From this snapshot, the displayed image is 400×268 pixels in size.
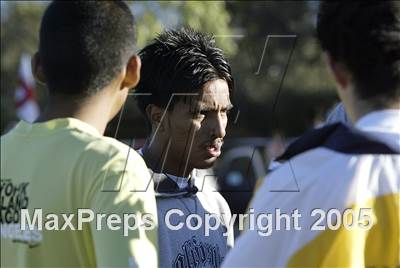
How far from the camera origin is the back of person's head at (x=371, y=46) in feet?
7.72

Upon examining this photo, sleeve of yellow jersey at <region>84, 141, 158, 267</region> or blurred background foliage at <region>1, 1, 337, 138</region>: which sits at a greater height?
sleeve of yellow jersey at <region>84, 141, 158, 267</region>

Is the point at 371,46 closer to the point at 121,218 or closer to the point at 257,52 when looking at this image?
the point at 121,218

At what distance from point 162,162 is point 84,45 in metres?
1.26

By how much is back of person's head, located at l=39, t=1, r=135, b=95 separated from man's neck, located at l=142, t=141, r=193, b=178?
3.78ft

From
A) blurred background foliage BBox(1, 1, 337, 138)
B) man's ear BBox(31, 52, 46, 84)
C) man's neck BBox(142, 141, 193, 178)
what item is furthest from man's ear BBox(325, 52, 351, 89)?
blurred background foliage BBox(1, 1, 337, 138)

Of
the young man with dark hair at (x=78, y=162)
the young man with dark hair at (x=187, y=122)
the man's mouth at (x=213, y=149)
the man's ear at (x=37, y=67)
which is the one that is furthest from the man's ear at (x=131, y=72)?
the man's mouth at (x=213, y=149)

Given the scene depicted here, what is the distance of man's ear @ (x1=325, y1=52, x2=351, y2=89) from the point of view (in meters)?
2.40

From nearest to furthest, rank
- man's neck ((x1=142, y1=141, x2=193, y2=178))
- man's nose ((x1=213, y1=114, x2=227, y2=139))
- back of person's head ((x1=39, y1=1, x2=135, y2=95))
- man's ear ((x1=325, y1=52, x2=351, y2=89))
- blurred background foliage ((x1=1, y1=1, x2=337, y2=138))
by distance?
man's ear ((x1=325, y1=52, x2=351, y2=89)) < back of person's head ((x1=39, y1=1, x2=135, y2=95)) < man's neck ((x1=142, y1=141, x2=193, y2=178)) < man's nose ((x1=213, y1=114, x2=227, y2=139)) < blurred background foliage ((x1=1, y1=1, x2=337, y2=138))

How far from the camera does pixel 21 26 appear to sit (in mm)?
23750

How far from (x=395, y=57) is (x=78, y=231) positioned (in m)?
1.01

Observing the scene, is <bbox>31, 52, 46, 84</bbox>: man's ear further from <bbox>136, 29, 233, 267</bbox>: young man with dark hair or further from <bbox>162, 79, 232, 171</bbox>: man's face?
<bbox>162, 79, 232, 171</bbox>: man's face

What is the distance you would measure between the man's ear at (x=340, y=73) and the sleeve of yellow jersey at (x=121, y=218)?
0.64m

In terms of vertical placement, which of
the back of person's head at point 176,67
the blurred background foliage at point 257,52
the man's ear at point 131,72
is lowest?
the blurred background foliage at point 257,52

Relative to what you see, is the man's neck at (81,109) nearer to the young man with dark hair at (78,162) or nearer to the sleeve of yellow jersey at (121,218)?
the young man with dark hair at (78,162)
